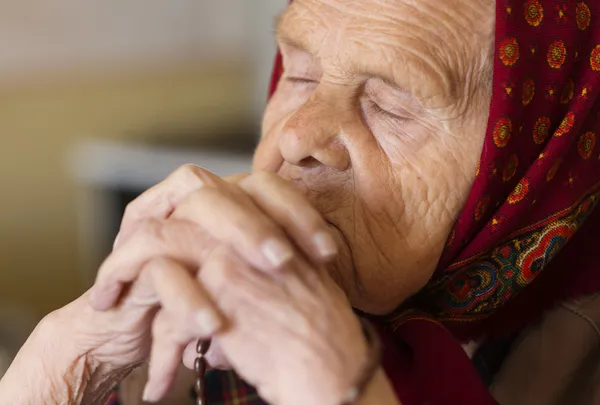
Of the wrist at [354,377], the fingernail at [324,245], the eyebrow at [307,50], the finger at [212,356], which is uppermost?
the eyebrow at [307,50]

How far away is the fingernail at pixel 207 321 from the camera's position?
1.94 ft

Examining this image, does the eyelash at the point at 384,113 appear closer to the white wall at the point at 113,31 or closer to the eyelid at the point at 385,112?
the eyelid at the point at 385,112

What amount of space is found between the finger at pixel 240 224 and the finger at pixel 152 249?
0.02 metres

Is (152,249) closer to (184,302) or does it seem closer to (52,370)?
(184,302)

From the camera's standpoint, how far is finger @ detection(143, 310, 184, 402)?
0.64 metres

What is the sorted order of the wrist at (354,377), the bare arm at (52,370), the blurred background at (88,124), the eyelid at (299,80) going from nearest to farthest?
1. the wrist at (354,377)
2. the bare arm at (52,370)
3. the eyelid at (299,80)
4. the blurred background at (88,124)

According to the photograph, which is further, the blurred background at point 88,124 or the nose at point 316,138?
the blurred background at point 88,124

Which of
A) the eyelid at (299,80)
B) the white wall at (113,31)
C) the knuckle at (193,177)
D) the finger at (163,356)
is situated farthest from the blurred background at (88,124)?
the finger at (163,356)

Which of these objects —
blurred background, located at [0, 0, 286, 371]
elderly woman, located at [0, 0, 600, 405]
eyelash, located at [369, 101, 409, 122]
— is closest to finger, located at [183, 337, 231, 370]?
elderly woman, located at [0, 0, 600, 405]

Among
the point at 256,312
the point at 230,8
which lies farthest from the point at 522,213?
the point at 230,8

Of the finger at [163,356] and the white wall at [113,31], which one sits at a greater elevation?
the finger at [163,356]

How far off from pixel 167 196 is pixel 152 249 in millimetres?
92

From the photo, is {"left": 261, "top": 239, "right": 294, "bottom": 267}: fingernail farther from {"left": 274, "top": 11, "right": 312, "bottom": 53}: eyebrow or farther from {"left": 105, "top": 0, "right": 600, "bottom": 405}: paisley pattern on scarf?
{"left": 274, "top": 11, "right": 312, "bottom": 53}: eyebrow

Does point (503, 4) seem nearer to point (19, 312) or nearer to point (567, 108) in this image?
point (567, 108)
